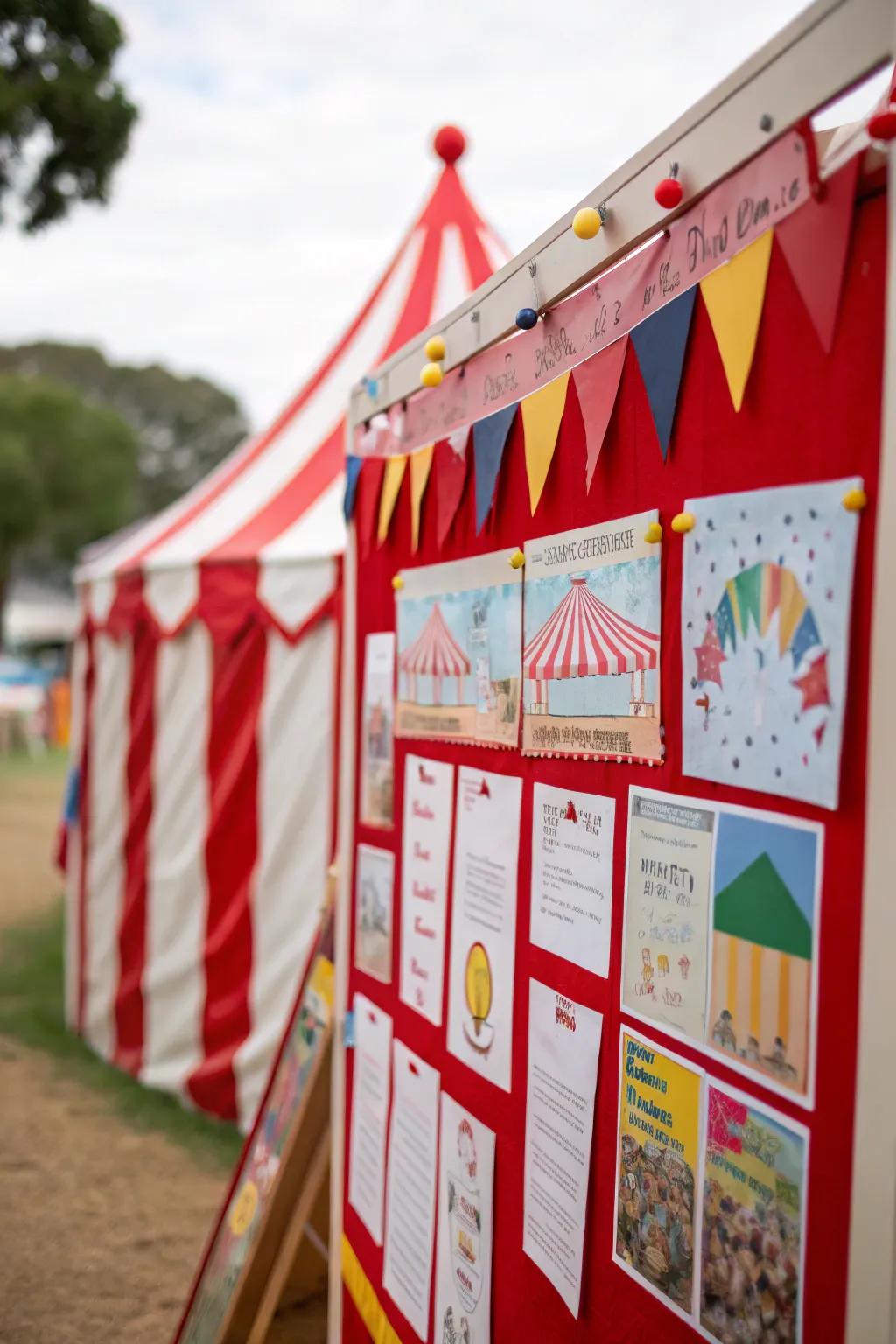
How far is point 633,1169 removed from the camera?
1.26m

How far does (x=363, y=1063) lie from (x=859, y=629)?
4.93ft

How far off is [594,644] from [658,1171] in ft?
1.99

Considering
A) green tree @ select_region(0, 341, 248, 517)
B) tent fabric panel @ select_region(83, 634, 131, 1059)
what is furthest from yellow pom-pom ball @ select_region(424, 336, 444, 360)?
green tree @ select_region(0, 341, 248, 517)

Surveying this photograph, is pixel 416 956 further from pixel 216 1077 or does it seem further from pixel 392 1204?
pixel 216 1077

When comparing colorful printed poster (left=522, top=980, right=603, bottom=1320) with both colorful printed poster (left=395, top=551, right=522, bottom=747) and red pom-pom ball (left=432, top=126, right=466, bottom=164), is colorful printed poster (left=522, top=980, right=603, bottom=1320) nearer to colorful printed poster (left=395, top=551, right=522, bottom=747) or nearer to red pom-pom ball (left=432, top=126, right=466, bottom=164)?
colorful printed poster (left=395, top=551, right=522, bottom=747)

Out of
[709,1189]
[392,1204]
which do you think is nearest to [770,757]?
[709,1189]

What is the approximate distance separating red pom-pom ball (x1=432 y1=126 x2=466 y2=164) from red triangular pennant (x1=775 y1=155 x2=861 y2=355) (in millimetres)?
3508

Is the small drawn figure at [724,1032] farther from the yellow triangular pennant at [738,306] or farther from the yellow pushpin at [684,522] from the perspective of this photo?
the yellow triangular pennant at [738,306]

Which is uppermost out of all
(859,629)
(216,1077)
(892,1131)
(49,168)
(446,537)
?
(49,168)

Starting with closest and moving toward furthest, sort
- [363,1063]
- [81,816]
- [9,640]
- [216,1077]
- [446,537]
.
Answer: [446,537]
[363,1063]
[216,1077]
[81,816]
[9,640]

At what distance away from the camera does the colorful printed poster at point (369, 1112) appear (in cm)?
201

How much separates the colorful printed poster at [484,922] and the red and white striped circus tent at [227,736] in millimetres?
1987

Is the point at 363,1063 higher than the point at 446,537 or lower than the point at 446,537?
lower

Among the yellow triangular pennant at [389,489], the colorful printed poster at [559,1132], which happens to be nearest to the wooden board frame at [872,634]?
the colorful printed poster at [559,1132]
